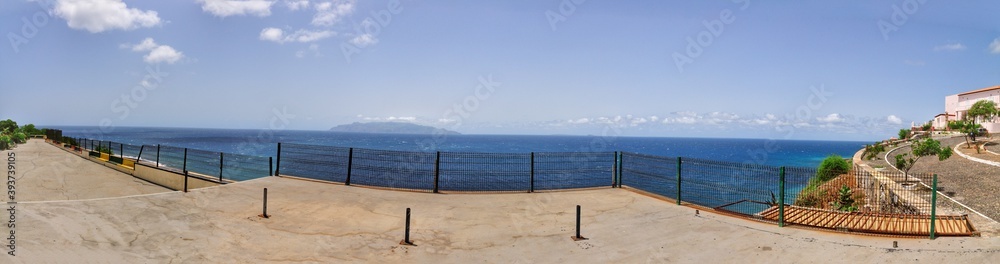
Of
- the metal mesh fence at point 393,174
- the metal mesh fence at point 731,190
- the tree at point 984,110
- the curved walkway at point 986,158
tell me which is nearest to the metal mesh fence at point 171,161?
the metal mesh fence at point 393,174

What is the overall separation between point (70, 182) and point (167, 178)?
20.3 feet

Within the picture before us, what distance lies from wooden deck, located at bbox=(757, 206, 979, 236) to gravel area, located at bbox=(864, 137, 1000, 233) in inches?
165

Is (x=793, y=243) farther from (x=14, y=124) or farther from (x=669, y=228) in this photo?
(x=14, y=124)

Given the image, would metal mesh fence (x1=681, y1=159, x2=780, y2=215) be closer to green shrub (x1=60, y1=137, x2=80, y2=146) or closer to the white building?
the white building

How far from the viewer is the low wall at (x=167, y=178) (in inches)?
883

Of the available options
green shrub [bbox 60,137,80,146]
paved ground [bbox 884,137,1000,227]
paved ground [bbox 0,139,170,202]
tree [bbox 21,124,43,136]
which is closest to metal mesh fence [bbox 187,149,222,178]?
paved ground [bbox 0,139,170,202]

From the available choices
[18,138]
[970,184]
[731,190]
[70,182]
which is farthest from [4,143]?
[970,184]

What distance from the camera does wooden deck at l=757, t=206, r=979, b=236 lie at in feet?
48.5

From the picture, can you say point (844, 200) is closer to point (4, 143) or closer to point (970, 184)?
point (970, 184)

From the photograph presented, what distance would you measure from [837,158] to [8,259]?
50840 mm

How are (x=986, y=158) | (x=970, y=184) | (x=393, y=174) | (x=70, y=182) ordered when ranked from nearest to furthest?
(x=70, y=182), (x=970, y=184), (x=986, y=158), (x=393, y=174)

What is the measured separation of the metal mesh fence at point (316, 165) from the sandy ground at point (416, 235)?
13.9 feet

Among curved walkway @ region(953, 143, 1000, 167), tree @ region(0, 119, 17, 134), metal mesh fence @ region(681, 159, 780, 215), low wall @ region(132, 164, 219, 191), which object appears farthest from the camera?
tree @ region(0, 119, 17, 134)

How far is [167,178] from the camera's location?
2536 centimetres
